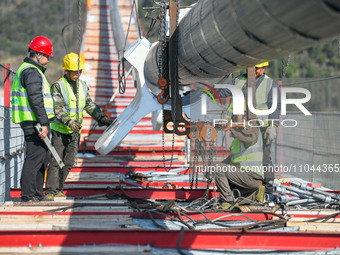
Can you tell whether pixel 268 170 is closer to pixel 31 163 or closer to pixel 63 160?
pixel 63 160

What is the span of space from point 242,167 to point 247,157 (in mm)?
124

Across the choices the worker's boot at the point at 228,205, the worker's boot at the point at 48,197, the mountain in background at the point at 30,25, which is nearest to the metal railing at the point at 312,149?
the worker's boot at the point at 228,205

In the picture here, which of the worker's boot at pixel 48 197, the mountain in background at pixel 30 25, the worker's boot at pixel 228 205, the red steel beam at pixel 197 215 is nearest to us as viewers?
the red steel beam at pixel 197 215

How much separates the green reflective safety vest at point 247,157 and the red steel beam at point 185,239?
159 centimetres

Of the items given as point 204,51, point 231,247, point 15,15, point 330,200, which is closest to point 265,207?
point 330,200

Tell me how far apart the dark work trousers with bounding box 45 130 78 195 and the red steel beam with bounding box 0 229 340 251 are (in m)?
2.17

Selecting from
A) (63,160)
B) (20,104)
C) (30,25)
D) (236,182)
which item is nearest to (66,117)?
(63,160)

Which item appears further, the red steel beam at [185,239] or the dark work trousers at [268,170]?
the dark work trousers at [268,170]

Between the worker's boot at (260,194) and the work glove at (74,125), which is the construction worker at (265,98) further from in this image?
the work glove at (74,125)

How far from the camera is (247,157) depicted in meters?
5.80

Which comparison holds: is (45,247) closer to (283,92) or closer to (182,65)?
(182,65)

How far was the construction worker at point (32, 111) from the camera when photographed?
5723mm

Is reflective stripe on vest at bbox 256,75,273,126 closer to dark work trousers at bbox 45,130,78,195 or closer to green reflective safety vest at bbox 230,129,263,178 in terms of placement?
green reflective safety vest at bbox 230,129,263,178

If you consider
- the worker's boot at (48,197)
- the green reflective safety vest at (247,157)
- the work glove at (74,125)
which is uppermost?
the work glove at (74,125)
